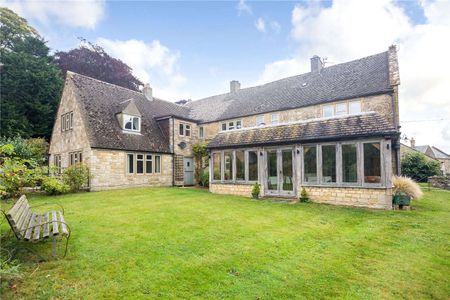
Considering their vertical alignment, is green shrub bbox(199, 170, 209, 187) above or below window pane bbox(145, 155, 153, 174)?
below

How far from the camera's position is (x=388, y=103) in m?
16.4

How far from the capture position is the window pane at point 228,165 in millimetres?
15508

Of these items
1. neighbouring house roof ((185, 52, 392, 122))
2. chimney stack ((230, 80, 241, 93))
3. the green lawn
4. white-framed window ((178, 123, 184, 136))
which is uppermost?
chimney stack ((230, 80, 241, 93))

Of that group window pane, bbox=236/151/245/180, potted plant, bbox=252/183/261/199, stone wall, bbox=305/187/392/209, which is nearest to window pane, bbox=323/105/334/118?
window pane, bbox=236/151/245/180

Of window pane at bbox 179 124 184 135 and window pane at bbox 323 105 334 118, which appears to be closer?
window pane at bbox 323 105 334 118

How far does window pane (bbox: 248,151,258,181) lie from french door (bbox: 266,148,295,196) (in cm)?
72

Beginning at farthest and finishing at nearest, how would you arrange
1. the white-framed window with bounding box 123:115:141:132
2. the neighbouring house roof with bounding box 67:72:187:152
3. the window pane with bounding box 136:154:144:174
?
the white-framed window with bounding box 123:115:141:132, the window pane with bounding box 136:154:144:174, the neighbouring house roof with bounding box 67:72:187:152

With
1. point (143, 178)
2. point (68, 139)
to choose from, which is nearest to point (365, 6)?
point (143, 178)

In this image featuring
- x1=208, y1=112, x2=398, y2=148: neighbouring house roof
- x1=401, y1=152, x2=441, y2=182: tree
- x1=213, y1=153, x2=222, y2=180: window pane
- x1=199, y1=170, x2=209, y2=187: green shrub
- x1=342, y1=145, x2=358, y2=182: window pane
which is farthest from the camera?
x1=401, y1=152, x2=441, y2=182: tree

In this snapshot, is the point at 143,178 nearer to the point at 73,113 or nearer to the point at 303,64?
the point at 73,113

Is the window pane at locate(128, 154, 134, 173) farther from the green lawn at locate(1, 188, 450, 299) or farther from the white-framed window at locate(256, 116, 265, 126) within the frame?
the white-framed window at locate(256, 116, 265, 126)

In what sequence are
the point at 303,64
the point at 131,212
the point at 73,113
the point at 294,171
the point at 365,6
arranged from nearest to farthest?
the point at 131,212, the point at 365,6, the point at 294,171, the point at 73,113, the point at 303,64

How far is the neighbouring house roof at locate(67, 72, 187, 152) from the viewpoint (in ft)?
58.8

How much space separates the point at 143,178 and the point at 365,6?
18.1 meters
